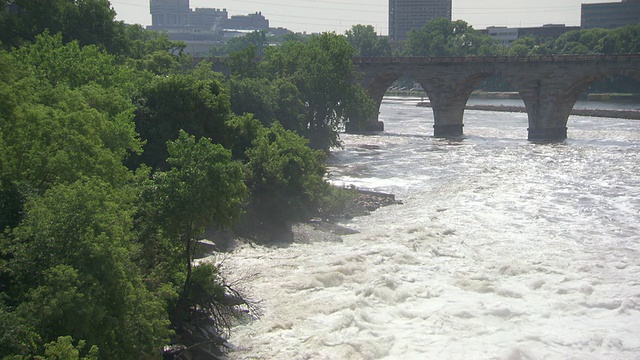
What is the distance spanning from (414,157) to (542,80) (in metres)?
21.5

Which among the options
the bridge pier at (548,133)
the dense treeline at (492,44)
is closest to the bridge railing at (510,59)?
the bridge pier at (548,133)

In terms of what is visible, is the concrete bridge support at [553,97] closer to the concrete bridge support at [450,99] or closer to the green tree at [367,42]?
the concrete bridge support at [450,99]

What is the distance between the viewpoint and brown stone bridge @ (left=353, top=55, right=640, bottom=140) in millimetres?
71938

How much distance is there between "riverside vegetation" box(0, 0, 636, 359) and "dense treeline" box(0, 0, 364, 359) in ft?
0.13

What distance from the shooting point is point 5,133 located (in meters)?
19.8

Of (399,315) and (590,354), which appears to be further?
(399,315)

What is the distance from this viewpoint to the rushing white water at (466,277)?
21156 mm

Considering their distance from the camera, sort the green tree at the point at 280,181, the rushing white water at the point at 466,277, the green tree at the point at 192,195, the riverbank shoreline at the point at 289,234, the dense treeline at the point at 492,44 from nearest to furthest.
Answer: the green tree at the point at 192,195 → the rushing white water at the point at 466,277 → the riverbank shoreline at the point at 289,234 → the green tree at the point at 280,181 → the dense treeline at the point at 492,44

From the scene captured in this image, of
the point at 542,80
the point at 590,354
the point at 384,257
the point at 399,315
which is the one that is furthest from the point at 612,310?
the point at 542,80

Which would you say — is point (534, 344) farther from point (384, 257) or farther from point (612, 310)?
point (384, 257)

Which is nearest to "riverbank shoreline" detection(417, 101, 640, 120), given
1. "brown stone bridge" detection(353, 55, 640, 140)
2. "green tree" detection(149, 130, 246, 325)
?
"brown stone bridge" detection(353, 55, 640, 140)

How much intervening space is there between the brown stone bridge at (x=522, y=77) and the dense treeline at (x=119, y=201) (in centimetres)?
4099

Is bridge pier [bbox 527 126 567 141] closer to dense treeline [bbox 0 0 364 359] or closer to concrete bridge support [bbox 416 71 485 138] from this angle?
concrete bridge support [bbox 416 71 485 138]

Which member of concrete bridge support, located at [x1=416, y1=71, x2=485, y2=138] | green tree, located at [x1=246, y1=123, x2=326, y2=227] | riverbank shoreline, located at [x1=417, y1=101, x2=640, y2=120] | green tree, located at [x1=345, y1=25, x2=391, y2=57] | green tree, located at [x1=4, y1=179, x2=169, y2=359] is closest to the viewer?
green tree, located at [x1=4, y1=179, x2=169, y2=359]
